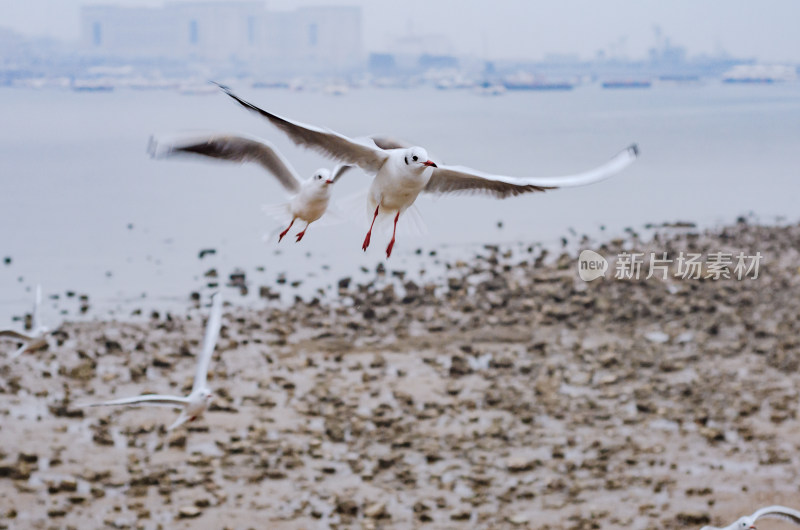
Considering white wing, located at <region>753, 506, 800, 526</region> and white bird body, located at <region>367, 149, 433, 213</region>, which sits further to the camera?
white wing, located at <region>753, 506, 800, 526</region>

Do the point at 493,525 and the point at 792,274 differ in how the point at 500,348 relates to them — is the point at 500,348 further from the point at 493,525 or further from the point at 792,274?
the point at 792,274

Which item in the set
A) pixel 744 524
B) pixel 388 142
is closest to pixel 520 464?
pixel 744 524

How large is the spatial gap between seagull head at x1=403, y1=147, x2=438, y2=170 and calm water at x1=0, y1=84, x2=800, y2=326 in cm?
42

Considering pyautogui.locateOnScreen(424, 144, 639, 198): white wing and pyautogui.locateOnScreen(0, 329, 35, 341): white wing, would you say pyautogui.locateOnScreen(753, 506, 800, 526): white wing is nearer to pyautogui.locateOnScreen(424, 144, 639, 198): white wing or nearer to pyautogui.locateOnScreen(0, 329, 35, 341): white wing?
pyautogui.locateOnScreen(424, 144, 639, 198): white wing

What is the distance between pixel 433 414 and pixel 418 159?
13.1 meters

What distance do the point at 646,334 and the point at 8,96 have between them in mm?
136206

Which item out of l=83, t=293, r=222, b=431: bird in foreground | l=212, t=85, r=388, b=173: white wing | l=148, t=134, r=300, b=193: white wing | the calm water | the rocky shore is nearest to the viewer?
l=212, t=85, r=388, b=173: white wing

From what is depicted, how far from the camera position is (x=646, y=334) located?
67.9ft

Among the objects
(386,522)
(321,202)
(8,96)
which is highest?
(8,96)

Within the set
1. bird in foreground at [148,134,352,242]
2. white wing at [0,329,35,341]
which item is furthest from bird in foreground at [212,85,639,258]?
white wing at [0,329,35,341]

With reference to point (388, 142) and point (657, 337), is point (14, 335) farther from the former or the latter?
point (657, 337)

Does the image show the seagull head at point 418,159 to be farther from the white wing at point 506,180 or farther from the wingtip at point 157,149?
the wingtip at point 157,149

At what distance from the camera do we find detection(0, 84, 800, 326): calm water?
2634 centimetres

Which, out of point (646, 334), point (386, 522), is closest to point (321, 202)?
point (386, 522)
